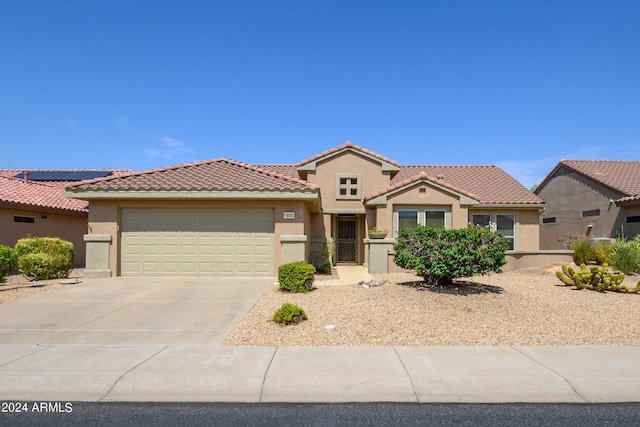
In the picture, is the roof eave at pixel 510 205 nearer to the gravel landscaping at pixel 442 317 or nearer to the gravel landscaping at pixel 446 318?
the gravel landscaping at pixel 442 317

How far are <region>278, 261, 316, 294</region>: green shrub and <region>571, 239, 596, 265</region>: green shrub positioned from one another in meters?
12.5

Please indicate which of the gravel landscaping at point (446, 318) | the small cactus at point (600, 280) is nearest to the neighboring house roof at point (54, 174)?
the gravel landscaping at point (446, 318)

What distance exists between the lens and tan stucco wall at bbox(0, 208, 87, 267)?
631 inches

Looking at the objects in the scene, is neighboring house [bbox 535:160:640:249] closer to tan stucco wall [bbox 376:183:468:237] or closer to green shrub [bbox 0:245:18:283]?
tan stucco wall [bbox 376:183:468:237]

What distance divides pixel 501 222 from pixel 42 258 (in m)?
19.7

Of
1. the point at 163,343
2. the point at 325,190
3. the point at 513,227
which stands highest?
the point at 325,190

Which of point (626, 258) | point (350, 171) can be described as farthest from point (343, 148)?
point (626, 258)

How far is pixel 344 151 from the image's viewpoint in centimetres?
1934

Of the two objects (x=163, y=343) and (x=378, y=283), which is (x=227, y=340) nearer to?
(x=163, y=343)

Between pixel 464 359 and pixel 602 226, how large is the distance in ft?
67.0

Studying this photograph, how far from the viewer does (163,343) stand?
6508 millimetres

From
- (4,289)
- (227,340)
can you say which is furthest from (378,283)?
(4,289)

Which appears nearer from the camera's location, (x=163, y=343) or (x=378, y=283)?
(x=163, y=343)

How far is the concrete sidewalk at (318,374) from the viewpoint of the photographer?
181 inches
